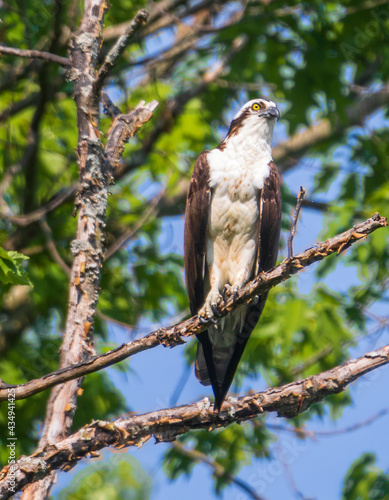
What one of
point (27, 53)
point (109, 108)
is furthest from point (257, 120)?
point (27, 53)

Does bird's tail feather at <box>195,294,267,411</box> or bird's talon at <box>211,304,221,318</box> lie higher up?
bird's tail feather at <box>195,294,267,411</box>

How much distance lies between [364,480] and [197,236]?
99.2 inches

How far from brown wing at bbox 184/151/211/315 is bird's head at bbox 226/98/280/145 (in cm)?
52

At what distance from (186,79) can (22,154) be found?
2.17 meters

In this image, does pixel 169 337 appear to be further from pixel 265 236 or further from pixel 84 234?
pixel 265 236

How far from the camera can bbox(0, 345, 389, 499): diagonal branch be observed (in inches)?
120

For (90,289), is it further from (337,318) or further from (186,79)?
(186,79)

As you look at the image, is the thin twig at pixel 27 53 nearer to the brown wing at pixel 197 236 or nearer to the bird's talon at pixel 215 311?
the brown wing at pixel 197 236

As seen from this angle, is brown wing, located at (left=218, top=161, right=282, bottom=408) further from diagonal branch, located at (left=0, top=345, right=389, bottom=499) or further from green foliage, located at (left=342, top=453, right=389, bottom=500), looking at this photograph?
green foliage, located at (left=342, top=453, right=389, bottom=500)

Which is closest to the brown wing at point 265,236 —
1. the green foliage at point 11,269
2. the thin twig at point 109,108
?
the thin twig at point 109,108

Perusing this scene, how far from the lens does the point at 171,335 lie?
332cm

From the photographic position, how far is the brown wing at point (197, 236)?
4676 millimetres

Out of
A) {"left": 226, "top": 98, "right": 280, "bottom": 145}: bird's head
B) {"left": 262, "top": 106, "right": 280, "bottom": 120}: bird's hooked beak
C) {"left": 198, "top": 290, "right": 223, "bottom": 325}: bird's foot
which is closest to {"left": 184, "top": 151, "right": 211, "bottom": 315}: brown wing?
{"left": 198, "top": 290, "right": 223, "bottom": 325}: bird's foot

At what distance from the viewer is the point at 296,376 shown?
6824 millimetres
